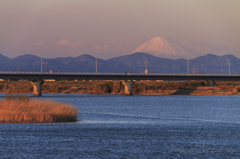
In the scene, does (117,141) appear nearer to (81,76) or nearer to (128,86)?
(81,76)

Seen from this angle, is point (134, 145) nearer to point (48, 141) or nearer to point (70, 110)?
point (48, 141)

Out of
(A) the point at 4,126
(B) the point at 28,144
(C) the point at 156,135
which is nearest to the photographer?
(B) the point at 28,144

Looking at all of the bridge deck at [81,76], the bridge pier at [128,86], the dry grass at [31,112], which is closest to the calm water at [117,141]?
the dry grass at [31,112]

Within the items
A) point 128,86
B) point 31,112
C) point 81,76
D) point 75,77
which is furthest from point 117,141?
point 128,86

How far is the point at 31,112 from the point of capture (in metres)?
54.0

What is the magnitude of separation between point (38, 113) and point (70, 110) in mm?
5231

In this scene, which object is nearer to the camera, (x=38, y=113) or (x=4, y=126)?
(x=4, y=126)

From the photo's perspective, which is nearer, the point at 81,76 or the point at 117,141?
the point at 117,141

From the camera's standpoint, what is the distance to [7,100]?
5666 cm

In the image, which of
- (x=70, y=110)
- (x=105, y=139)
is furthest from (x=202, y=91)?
(x=105, y=139)

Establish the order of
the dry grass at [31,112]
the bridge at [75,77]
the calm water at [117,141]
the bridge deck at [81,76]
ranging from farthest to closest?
the bridge at [75,77], the bridge deck at [81,76], the dry grass at [31,112], the calm water at [117,141]

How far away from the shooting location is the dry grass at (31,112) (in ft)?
175

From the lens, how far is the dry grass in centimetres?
5341

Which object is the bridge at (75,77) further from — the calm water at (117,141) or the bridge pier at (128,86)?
the calm water at (117,141)
